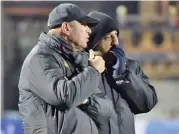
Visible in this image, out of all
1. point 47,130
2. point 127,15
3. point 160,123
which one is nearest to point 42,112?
point 47,130

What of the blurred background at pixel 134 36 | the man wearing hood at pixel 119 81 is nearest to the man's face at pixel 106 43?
the man wearing hood at pixel 119 81

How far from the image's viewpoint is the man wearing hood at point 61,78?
213cm

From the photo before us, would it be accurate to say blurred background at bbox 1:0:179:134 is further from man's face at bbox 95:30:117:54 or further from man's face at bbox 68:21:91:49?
man's face at bbox 68:21:91:49

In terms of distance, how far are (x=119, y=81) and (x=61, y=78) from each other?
16.6 inches

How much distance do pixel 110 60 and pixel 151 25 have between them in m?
3.77

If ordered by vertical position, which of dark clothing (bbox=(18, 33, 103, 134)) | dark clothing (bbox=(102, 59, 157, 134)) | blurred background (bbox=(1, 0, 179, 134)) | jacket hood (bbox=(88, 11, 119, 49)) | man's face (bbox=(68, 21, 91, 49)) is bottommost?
blurred background (bbox=(1, 0, 179, 134))

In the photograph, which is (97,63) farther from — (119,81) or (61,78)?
(119,81)

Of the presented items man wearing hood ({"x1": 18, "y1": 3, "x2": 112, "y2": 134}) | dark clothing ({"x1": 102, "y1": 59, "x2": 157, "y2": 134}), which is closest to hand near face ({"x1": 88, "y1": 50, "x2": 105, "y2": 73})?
man wearing hood ({"x1": 18, "y1": 3, "x2": 112, "y2": 134})

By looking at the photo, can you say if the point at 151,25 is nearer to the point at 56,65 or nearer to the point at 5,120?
the point at 5,120

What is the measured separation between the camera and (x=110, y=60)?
2541 millimetres

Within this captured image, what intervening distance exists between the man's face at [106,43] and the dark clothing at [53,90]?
30cm

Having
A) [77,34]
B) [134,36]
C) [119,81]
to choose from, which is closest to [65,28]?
[77,34]

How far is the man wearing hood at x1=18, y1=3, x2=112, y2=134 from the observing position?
213 cm

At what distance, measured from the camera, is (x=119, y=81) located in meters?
2.50
